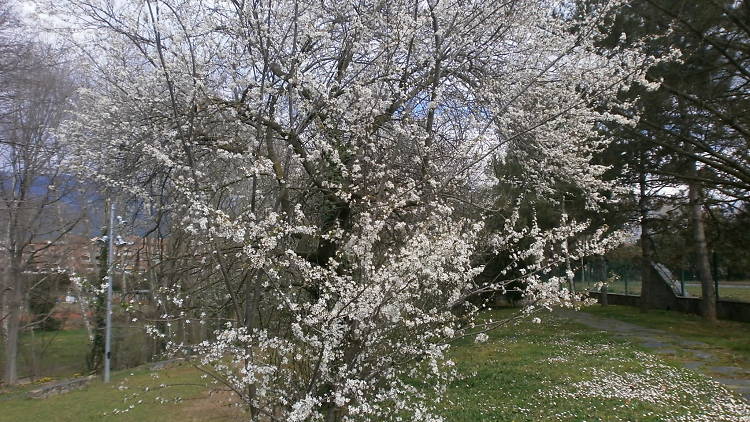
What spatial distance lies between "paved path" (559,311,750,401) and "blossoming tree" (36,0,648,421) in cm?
A: 440

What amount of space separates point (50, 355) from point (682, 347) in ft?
66.1

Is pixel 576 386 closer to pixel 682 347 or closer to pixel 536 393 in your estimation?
pixel 536 393

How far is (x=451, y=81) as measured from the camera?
582 centimetres

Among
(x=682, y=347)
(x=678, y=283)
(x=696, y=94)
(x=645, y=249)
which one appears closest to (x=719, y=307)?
(x=645, y=249)

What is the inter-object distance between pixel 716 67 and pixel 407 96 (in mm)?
8820

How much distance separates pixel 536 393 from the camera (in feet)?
24.5

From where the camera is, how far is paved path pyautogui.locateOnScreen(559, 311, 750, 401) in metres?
7.97

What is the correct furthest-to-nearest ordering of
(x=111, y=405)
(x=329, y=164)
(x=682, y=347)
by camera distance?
(x=682, y=347), (x=111, y=405), (x=329, y=164)

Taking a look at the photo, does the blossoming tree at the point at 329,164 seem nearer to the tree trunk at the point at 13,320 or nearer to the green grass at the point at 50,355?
the tree trunk at the point at 13,320

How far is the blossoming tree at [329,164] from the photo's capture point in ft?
11.4

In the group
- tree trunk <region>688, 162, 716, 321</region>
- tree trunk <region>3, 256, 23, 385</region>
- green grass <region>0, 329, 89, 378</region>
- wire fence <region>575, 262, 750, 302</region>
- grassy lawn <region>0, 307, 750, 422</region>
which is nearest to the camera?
grassy lawn <region>0, 307, 750, 422</region>

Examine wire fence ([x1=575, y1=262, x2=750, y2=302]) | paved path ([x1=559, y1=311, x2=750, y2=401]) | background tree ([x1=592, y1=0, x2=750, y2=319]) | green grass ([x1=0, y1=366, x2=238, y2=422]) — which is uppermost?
background tree ([x1=592, y1=0, x2=750, y2=319])

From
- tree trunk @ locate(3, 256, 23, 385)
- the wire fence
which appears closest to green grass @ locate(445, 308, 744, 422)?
the wire fence

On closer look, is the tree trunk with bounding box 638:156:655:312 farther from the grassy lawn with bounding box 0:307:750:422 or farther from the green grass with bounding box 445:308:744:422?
the green grass with bounding box 445:308:744:422
